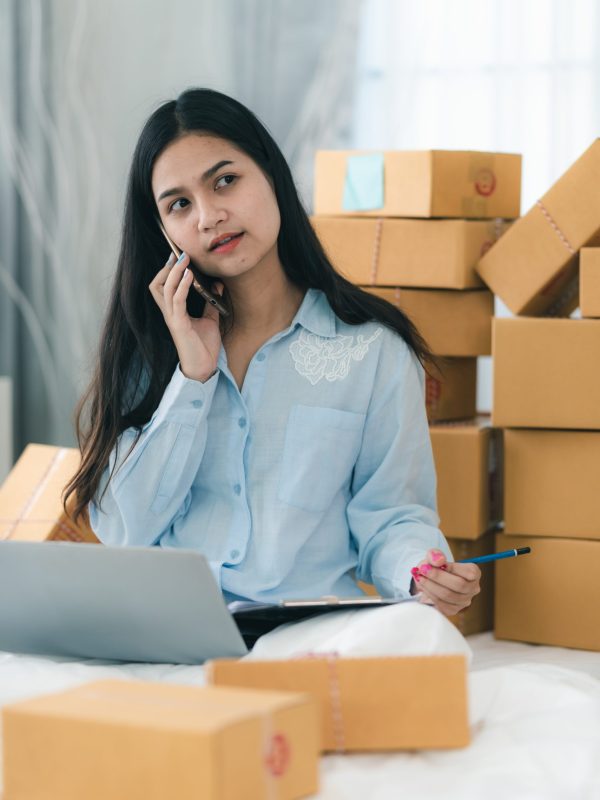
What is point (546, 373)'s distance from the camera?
65.2 inches

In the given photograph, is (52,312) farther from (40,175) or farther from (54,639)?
(54,639)

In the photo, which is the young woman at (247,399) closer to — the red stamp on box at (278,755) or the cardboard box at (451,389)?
the cardboard box at (451,389)

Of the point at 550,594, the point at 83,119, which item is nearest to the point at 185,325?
the point at 550,594

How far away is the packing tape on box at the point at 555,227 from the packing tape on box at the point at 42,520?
34.4 inches

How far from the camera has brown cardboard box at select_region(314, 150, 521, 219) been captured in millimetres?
1729

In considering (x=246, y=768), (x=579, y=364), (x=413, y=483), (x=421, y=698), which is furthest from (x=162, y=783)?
(x=579, y=364)

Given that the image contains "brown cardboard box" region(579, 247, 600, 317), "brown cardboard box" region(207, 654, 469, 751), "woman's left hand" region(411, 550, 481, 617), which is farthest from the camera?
"brown cardboard box" region(579, 247, 600, 317)

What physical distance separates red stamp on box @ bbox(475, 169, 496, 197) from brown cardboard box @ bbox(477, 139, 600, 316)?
0.37 feet

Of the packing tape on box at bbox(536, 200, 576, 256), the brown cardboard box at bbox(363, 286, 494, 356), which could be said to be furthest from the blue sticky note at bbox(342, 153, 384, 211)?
the packing tape on box at bbox(536, 200, 576, 256)

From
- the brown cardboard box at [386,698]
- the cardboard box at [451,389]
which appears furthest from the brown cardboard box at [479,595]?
→ the brown cardboard box at [386,698]

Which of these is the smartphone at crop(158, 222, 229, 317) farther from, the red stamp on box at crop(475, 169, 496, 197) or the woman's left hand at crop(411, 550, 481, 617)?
the red stamp on box at crop(475, 169, 496, 197)

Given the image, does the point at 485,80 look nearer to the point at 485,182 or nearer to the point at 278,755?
the point at 485,182

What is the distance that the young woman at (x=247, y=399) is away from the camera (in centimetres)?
132

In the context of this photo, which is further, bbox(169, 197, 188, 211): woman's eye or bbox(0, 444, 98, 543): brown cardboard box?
bbox(0, 444, 98, 543): brown cardboard box
